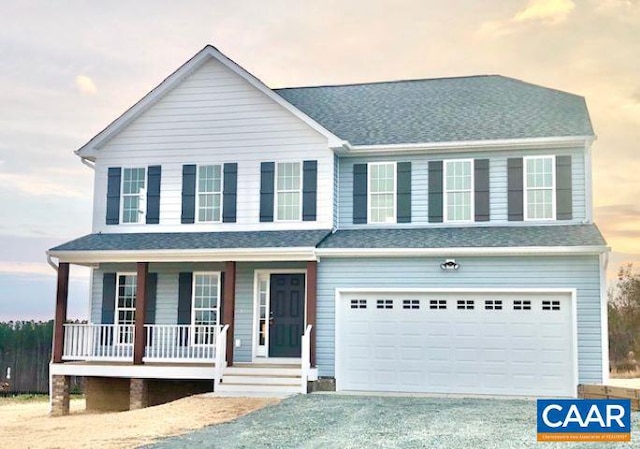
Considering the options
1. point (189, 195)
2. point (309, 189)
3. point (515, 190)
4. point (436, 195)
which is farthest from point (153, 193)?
point (515, 190)

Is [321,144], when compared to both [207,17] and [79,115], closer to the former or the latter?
[207,17]

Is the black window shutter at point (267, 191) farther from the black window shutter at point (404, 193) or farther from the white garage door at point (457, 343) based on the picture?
the black window shutter at point (404, 193)

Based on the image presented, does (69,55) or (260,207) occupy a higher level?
(69,55)

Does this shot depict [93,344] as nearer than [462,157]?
Yes

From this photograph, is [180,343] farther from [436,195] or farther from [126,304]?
[436,195]

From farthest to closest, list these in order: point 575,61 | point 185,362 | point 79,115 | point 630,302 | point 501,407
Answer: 1. point 630,302
2. point 79,115
3. point 575,61
4. point 185,362
5. point 501,407

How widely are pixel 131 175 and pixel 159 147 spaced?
3.62 feet

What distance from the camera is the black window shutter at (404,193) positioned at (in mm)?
18531

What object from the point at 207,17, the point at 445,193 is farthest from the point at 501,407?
the point at 207,17

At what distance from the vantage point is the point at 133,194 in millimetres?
19547

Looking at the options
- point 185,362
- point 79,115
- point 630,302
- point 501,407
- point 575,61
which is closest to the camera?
point 501,407

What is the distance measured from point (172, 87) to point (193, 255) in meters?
4.88

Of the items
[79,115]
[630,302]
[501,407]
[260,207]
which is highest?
[79,115]

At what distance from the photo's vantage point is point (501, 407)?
1412cm
